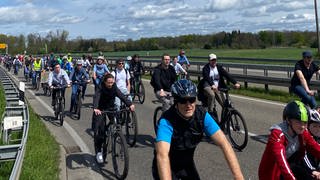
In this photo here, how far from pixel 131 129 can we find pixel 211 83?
1935 millimetres

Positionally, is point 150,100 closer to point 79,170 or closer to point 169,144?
point 79,170

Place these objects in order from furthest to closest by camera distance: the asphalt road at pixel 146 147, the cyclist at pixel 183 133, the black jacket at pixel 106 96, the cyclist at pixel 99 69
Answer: the cyclist at pixel 99 69 → the black jacket at pixel 106 96 → the asphalt road at pixel 146 147 → the cyclist at pixel 183 133

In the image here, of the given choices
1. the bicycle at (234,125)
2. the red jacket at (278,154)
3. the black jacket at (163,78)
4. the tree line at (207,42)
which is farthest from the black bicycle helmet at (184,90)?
the tree line at (207,42)

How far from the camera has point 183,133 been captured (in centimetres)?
402

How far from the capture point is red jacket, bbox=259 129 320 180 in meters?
4.10

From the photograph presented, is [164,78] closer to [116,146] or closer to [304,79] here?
[304,79]

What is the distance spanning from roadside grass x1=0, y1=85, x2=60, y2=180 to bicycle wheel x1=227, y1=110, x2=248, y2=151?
10.8 feet

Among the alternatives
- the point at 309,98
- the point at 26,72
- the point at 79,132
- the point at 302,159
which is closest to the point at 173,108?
the point at 302,159

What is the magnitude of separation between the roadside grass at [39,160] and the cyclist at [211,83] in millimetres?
3184

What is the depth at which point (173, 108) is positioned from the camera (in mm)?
4098

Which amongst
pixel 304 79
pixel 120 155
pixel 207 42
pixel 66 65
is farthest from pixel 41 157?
pixel 207 42

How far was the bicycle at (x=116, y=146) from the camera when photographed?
24.4ft

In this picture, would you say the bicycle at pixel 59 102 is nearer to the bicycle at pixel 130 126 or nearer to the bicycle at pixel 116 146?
the bicycle at pixel 130 126

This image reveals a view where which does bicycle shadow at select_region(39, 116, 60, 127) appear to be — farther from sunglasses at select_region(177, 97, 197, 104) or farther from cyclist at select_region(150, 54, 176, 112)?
sunglasses at select_region(177, 97, 197, 104)
